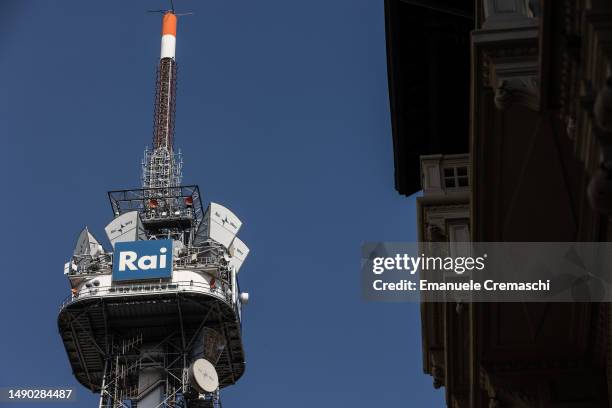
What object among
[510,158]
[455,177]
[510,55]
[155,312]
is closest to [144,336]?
[155,312]

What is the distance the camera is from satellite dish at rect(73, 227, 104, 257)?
321 feet

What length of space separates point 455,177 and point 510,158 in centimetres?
891

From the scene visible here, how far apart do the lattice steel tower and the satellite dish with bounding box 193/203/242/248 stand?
8 centimetres

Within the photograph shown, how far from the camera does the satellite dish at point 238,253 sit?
98.6 meters

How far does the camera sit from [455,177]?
108 ft

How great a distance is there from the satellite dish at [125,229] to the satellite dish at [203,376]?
13185mm

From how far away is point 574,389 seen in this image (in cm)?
2825

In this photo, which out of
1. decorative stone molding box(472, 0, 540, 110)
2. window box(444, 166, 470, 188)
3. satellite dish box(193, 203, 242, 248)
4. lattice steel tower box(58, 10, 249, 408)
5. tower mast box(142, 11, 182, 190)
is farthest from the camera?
tower mast box(142, 11, 182, 190)

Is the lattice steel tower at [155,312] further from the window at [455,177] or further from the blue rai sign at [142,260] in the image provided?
the window at [455,177]

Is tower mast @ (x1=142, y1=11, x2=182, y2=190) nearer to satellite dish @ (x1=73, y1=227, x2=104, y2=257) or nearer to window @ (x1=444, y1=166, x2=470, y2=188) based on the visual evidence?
satellite dish @ (x1=73, y1=227, x2=104, y2=257)

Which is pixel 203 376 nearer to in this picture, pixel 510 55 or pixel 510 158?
pixel 510 158

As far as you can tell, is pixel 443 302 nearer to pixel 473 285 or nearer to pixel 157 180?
pixel 473 285

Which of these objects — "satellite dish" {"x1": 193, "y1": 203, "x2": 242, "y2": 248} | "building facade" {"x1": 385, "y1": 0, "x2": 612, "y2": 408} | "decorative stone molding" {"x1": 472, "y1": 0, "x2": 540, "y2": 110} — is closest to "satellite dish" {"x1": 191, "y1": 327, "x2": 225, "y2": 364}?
"satellite dish" {"x1": 193, "y1": 203, "x2": 242, "y2": 248}

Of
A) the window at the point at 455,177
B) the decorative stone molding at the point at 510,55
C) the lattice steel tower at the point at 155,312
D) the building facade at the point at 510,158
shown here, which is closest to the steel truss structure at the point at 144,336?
the lattice steel tower at the point at 155,312
